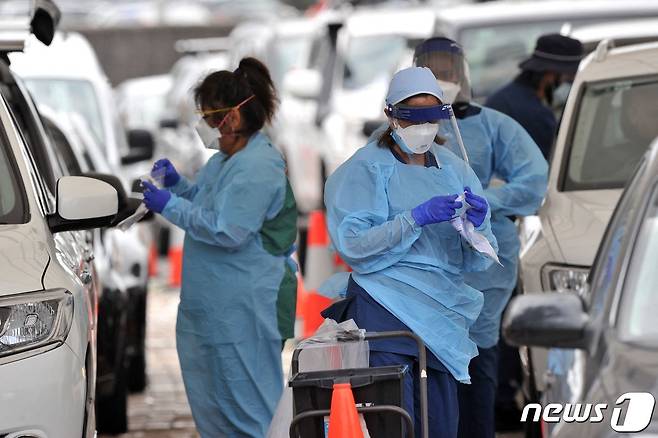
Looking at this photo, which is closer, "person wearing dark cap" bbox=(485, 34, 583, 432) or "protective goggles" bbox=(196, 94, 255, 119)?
"protective goggles" bbox=(196, 94, 255, 119)

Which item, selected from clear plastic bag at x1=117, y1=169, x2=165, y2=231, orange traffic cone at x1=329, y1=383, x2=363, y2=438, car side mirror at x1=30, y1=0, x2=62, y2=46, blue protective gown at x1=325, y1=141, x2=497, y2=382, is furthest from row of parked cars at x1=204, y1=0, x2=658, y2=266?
orange traffic cone at x1=329, y1=383, x2=363, y2=438

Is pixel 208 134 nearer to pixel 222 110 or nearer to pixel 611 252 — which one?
pixel 222 110

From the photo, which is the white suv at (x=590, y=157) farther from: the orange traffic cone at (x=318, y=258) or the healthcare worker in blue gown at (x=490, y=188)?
the orange traffic cone at (x=318, y=258)

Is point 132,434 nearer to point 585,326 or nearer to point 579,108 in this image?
point 579,108

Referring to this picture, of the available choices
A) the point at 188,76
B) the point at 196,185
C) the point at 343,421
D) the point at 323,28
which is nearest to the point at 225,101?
the point at 196,185

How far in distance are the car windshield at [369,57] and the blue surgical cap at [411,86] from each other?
9558 millimetres

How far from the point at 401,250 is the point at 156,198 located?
1.53 metres

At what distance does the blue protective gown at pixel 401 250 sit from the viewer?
20.7ft

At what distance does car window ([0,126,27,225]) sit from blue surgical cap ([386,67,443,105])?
54.8 inches

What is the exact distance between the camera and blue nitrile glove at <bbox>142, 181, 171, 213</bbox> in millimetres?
7472

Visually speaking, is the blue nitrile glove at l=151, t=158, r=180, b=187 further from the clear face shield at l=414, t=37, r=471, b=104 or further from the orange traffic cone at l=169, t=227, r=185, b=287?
the orange traffic cone at l=169, t=227, r=185, b=287

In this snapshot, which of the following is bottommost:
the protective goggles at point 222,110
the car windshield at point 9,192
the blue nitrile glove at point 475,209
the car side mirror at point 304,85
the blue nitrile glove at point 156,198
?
the car side mirror at point 304,85

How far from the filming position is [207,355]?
25.6 feet

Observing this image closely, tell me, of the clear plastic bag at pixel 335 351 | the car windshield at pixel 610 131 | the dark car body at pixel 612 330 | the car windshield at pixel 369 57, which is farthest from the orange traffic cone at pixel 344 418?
the car windshield at pixel 369 57
